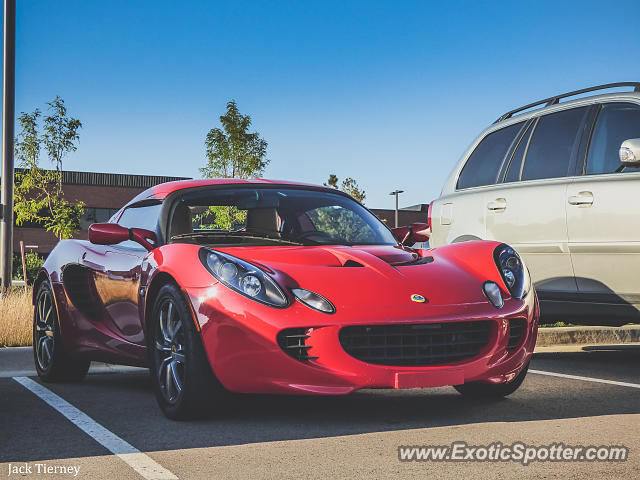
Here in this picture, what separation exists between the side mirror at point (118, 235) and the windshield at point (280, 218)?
0.48ft

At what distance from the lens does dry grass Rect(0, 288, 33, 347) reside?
25.3 feet

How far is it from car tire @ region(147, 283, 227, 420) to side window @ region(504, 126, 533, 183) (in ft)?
12.0

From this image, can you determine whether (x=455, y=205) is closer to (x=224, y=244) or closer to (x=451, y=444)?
(x=224, y=244)

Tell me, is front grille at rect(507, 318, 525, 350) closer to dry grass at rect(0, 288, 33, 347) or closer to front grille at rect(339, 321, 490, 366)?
front grille at rect(339, 321, 490, 366)

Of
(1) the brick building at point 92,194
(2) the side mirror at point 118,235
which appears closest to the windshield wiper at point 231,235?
(2) the side mirror at point 118,235

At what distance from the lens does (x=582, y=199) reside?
646 cm

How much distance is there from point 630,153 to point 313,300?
2.89 metres

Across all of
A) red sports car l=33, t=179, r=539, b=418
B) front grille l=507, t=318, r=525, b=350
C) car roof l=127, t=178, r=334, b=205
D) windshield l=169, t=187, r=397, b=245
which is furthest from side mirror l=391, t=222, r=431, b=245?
front grille l=507, t=318, r=525, b=350

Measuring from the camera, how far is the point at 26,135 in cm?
2627

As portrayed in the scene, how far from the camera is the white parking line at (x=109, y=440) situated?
350 centimetres

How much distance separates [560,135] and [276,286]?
145 inches

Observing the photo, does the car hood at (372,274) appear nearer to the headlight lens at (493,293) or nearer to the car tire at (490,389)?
the headlight lens at (493,293)

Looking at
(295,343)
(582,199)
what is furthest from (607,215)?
(295,343)

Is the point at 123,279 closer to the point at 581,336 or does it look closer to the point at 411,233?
the point at 411,233
